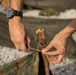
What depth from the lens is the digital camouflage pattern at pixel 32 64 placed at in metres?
1.70

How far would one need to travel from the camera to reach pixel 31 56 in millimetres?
1760

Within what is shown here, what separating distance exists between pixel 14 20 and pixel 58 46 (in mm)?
414

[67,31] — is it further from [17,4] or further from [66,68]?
[66,68]

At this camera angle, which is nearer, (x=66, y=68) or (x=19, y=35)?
(x=19, y=35)

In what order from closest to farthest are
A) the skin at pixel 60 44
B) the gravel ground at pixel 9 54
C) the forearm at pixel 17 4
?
the skin at pixel 60 44 → the forearm at pixel 17 4 → the gravel ground at pixel 9 54

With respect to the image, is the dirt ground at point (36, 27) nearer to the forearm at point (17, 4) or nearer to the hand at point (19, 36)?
the forearm at point (17, 4)

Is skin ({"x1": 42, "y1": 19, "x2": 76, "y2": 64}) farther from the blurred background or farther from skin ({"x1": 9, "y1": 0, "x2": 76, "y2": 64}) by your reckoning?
the blurred background

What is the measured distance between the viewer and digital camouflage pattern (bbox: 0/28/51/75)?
1.70 metres

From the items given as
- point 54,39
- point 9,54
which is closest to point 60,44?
point 54,39

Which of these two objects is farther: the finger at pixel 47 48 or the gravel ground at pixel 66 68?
the gravel ground at pixel 66 68

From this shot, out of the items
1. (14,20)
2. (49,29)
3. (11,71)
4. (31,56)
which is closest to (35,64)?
(31,56)

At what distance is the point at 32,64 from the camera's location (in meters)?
1.77

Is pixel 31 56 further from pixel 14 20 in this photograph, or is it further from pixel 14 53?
pixel 14 53

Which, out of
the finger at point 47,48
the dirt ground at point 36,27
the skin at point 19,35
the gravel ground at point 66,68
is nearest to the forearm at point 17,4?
the skin at point 19,35
